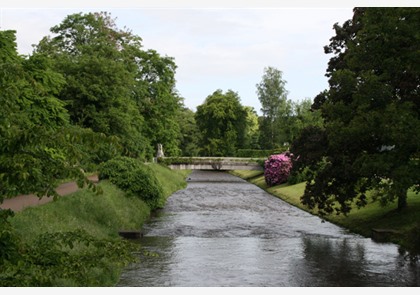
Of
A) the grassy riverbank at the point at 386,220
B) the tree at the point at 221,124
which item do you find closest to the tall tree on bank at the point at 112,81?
the grassy riverbank at the point at 386,220

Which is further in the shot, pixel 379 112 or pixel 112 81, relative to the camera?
pixel 112 81

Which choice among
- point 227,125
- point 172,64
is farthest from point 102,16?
point 227,125

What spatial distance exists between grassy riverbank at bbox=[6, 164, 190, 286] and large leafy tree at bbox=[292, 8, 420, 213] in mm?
11257

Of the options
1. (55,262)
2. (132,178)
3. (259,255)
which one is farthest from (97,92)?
(55,262)

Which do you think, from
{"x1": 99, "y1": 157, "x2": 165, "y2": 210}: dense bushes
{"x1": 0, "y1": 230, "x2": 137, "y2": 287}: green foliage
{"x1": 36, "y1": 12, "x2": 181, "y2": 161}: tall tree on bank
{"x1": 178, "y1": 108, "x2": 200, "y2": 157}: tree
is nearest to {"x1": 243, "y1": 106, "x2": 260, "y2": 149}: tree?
{"x1": 178, "y1": 108, "x2": 200, "y2": 157}: tree

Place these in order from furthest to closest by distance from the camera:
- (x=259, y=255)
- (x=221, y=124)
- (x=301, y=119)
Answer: (x=221, y=124)
(x=301, y=119)
(x=259, y=255)

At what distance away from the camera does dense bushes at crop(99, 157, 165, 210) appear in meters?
40.3

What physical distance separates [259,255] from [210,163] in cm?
6502

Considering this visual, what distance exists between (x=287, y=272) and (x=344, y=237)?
10787 millimetres

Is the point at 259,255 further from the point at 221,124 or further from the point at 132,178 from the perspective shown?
the point at 221,124

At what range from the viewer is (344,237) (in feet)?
103

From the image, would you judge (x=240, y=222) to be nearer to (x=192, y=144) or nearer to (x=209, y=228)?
(x=209, y=228)

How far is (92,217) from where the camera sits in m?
30.4

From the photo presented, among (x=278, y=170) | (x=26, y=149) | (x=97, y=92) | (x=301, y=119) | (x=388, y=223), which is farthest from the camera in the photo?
(x=301, y=119)
